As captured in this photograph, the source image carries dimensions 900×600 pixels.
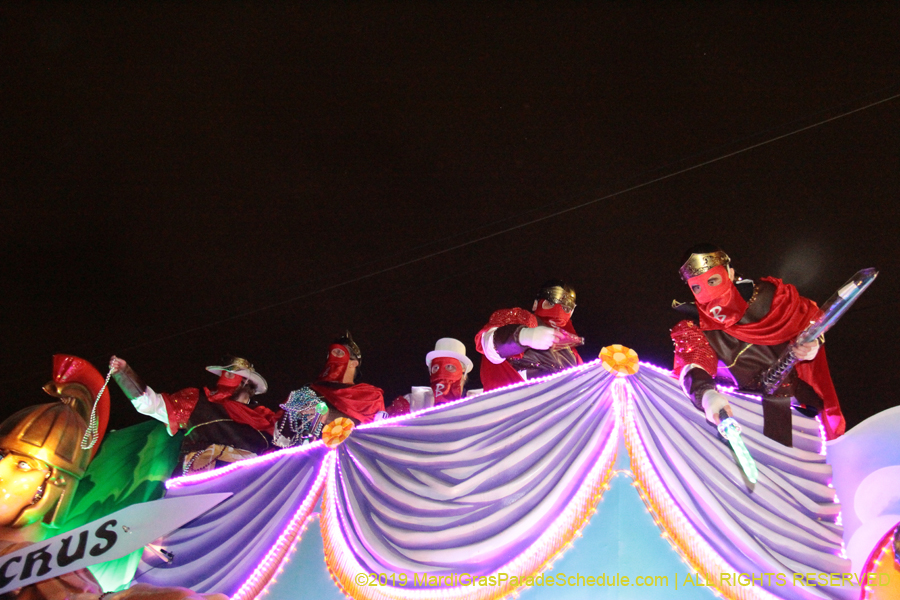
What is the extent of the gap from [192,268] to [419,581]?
3333mm

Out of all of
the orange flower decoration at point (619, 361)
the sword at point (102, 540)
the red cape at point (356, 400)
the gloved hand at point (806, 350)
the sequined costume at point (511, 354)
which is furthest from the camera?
the red cape at point (356, 400)

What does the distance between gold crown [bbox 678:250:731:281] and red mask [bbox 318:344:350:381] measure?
2.12m

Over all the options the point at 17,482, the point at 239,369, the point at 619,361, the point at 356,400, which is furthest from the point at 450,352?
the point at 17,482

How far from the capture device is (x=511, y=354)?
3.28m

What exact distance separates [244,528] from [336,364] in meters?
1.35

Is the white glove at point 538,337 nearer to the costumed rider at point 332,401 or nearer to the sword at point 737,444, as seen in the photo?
the sword at point 737,444

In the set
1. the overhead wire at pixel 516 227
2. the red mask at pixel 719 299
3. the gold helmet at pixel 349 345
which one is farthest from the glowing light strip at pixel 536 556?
the overhead wire at pixel 516 227

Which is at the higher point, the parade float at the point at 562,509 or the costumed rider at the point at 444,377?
the costumed rider at the point at 444,377

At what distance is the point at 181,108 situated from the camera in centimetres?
432

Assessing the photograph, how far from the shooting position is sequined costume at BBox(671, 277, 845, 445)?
9.11 feet

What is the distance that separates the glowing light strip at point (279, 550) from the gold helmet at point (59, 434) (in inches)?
44.4

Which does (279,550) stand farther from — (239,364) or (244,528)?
(239,364)

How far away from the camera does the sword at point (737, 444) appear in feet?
7.60

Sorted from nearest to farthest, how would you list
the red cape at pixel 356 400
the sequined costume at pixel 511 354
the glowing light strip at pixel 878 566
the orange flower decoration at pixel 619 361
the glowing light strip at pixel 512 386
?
the glowing light strip at pixel 878 566 → the orange flower decoration at pixel 619 361 → the glowing light strip at pixel 512 386 → the sequined costume at pixel 511 354 → the red cape at pixel 356 400
